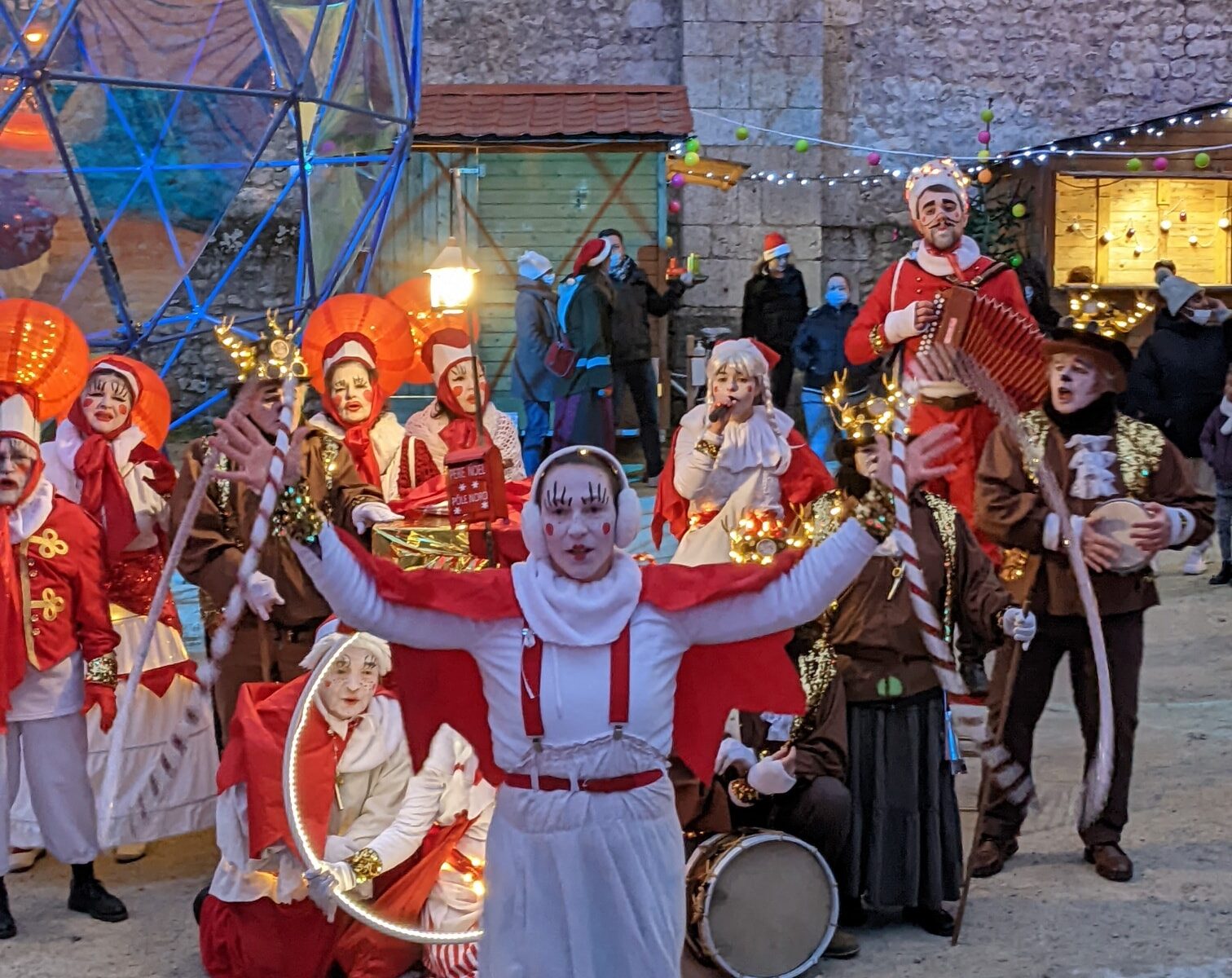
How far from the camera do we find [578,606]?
3.13 meters

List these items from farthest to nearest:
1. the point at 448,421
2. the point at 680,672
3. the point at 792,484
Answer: the point at 448,421, the point at 792,484, the point at 680,672

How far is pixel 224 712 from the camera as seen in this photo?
17.5 ft

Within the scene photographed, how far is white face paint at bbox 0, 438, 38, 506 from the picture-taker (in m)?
4.81

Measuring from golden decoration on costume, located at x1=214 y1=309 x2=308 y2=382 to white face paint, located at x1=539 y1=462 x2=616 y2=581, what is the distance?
1.94 ft

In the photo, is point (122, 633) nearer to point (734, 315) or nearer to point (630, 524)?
point (630, 524)

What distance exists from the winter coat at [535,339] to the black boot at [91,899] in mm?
6124

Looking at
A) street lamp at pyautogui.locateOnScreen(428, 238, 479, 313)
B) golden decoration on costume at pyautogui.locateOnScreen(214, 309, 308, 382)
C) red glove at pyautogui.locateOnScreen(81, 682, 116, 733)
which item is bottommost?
red glove at pyautogui.locateOnScreen(81, 682, 116, 733)

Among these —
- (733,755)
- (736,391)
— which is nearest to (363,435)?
(736,391)

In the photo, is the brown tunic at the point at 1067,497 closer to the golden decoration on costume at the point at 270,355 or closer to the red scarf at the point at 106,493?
the golden decoration on costume at the point at 270,355

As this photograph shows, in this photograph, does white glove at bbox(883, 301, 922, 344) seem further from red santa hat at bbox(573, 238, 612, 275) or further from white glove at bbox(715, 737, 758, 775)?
red santa hat at bbox(573, 238, 612, 275)

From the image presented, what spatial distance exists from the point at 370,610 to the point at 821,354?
8.77 metres

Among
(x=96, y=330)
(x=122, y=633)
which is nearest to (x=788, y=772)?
(x=122, y=633)

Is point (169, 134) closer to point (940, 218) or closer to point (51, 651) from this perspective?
point (51, 651)

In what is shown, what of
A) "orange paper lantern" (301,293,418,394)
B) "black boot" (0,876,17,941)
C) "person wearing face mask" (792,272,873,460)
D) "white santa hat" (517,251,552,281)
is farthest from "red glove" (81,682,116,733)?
"person wearing face mask" (792,272,873,460)
